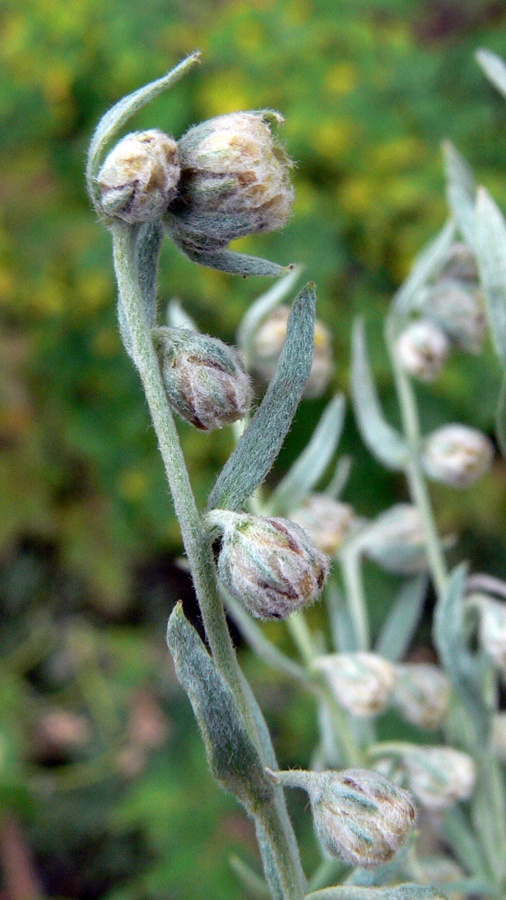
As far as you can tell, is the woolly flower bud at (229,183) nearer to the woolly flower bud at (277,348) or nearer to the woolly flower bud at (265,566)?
the woolly flower bud at (265,566)

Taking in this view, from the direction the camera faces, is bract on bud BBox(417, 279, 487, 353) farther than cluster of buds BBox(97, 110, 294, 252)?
Yes

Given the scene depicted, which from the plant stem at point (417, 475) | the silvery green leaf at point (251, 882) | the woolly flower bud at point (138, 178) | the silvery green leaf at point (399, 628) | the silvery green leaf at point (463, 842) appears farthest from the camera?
the silvery green leaf at point (399, 628)

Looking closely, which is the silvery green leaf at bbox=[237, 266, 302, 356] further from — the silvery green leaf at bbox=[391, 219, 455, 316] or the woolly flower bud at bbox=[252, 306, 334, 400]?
the silvery green leaf at bbox=[391, 219, 455, 316]

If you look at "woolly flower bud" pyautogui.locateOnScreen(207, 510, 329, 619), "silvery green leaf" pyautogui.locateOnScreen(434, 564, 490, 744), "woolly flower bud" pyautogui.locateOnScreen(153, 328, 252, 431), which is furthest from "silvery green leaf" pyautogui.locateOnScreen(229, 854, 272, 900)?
"woolly flower bud" pyautogui.locateOnScreen(153, 328, 252, 431)

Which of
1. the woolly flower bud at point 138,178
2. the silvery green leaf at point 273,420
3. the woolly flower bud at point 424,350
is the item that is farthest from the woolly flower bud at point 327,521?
the woolly flower bud at point 138,178

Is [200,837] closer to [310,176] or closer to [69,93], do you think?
[310,176]

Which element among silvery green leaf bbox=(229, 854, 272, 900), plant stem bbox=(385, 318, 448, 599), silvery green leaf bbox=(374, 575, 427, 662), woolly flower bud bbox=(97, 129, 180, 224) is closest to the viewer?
woolly flower bud bbox=(97, 129, 180, 224)

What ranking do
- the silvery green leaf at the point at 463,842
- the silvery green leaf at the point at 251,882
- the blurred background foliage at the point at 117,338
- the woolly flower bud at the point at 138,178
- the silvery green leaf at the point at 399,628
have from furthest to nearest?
the blurred background foliage at the point at 117,338, the silvery green leaf at the point at 399,628, the silvery green leaf at the point at 463,842, the silvery green leaf at the point at 251,882, the woolly flower bud at the point at 138,178
